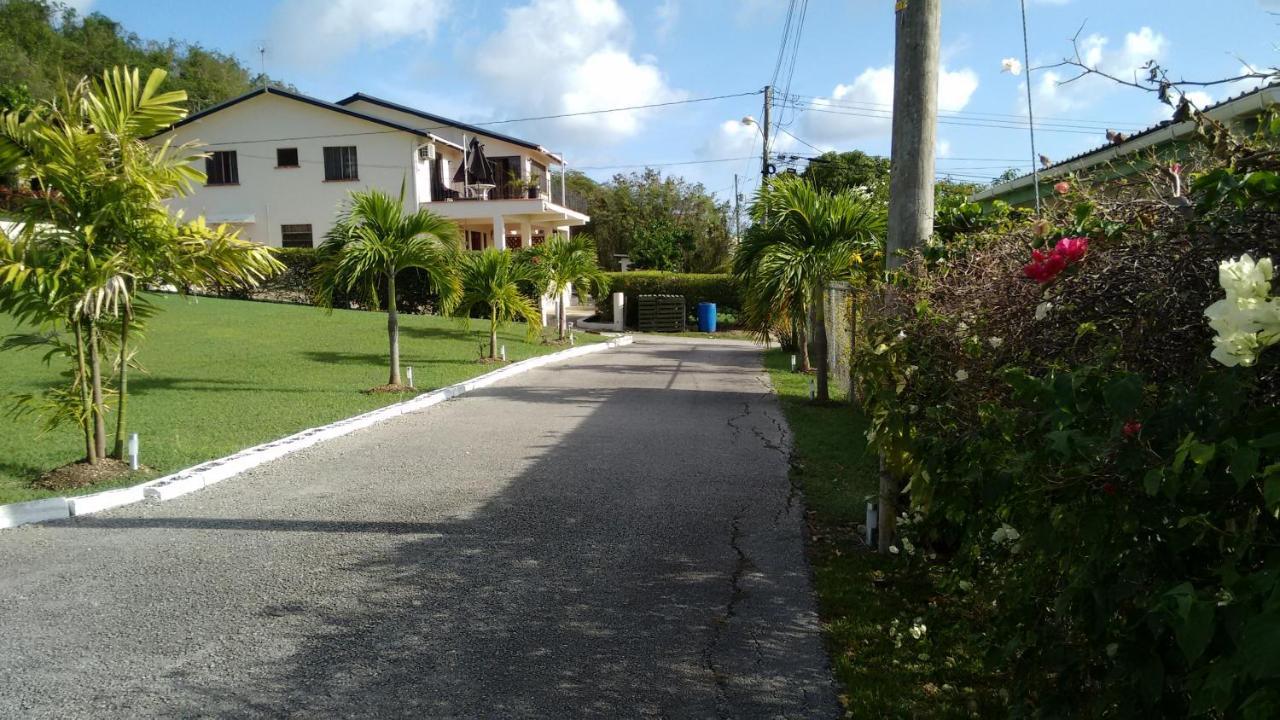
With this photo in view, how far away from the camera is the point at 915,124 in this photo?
6.13m

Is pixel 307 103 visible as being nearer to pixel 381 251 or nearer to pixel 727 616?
pixel 381 251

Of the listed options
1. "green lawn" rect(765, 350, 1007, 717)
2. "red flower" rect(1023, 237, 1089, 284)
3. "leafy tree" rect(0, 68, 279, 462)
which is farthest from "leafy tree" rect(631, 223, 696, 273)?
"red flower" rect(1023, 237, 1089, 284)

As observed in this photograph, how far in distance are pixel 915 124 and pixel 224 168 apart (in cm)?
3442

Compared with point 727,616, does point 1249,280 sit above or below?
above

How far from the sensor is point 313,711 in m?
3.83

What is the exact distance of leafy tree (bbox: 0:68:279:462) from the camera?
25.2 ft

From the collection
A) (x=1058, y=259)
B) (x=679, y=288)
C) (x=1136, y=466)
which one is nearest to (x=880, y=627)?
(x=1058, y=259)

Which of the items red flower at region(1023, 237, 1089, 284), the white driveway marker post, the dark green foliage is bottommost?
the white driveway marker post

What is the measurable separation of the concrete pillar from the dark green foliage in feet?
75.4

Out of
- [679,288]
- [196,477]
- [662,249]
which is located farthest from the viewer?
[662,249]

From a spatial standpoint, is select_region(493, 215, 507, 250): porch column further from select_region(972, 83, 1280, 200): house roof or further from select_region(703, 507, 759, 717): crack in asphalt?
select_region(703, 507, 759, 717): crack in asphalt

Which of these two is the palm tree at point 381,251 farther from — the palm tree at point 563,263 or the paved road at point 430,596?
the palm tree at point 563,263

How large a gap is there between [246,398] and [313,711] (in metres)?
9.88

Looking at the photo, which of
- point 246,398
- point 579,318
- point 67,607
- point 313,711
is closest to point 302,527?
point 67,607
